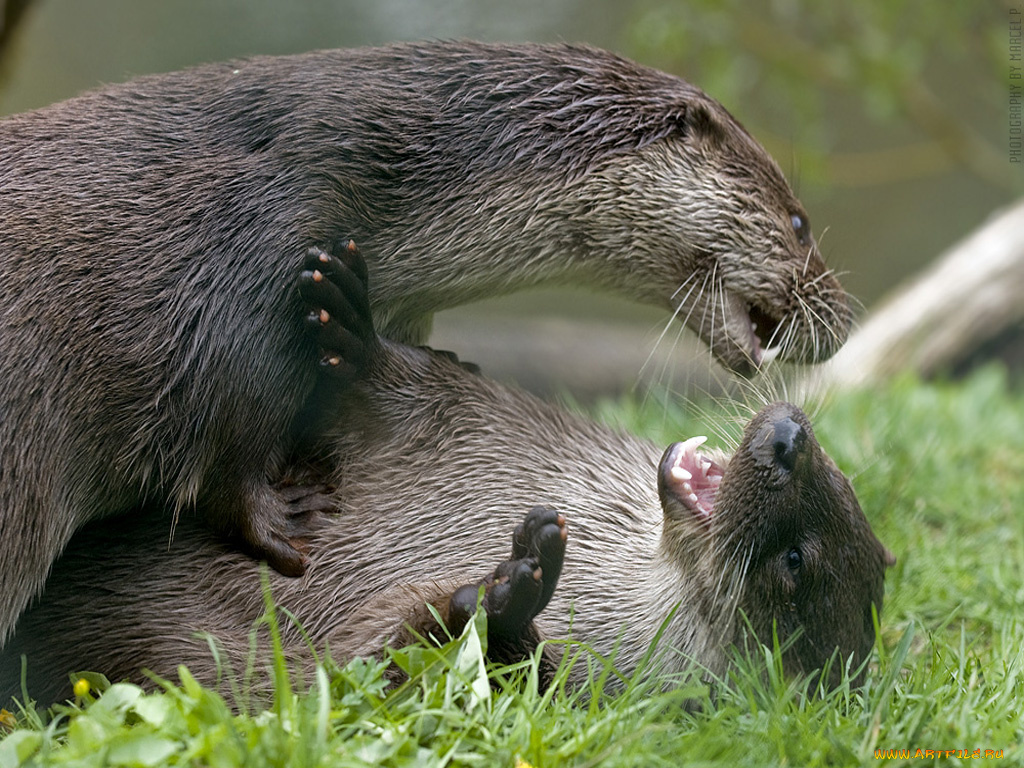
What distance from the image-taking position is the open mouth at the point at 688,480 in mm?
2684

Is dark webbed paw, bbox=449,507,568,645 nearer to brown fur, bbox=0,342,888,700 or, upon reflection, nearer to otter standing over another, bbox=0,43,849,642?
brown fur, bbox=0,342,888,700

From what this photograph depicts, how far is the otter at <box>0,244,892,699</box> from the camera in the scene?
2.47 metres

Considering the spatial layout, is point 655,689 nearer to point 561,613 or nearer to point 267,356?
point 561,613

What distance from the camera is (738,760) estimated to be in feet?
6.43

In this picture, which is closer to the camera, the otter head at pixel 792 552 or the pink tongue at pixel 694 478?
the otter head at pixel 792 552

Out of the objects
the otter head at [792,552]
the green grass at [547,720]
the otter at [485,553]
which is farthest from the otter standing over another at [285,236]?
the otter head at [792,552]

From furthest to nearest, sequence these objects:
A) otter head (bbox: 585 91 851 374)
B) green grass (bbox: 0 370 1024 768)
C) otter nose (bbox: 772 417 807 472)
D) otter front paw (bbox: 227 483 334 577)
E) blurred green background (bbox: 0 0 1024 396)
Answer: blurred green background (bbox: 0 0 1024 396) < otter head (bbox: 585 91 851 374) < otter front paw (bbox: 227 483 334 577) < otter nose (bbox: 772 417 807 472) < green grass (bbox: 0 370 1024 768)

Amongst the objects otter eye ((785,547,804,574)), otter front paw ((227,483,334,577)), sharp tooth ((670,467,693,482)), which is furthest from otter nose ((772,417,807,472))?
otter front paw ((227,483,334,577))

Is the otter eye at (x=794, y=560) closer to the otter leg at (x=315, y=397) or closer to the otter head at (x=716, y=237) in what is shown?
the otter head at (x=716, y=237)

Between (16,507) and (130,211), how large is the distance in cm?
73

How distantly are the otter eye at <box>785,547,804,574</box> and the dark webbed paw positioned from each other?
22.0 inches

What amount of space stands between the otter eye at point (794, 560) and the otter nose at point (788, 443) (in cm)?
20

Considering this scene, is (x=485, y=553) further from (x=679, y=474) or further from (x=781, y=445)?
(x=781, y=445)

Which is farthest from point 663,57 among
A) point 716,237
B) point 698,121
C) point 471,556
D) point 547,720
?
point 547,720
